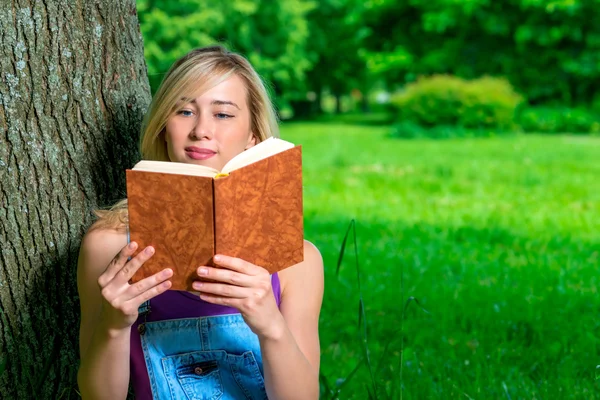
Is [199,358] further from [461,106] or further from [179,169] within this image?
[461,106]

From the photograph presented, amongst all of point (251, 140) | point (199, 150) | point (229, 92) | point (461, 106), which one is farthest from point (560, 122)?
point (199, 150)

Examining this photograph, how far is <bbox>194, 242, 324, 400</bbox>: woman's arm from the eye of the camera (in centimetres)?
164

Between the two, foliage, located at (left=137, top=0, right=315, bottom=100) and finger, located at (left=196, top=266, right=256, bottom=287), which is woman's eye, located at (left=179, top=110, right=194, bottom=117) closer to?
finger, located at (left=196, top=266, right=256, bottom=287)

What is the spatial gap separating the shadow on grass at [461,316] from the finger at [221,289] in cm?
72

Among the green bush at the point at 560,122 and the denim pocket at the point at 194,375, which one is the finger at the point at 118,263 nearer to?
the denim pocket at the point at 194,375

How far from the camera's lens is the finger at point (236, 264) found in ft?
5.28

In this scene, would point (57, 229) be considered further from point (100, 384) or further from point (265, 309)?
point (265, 309)

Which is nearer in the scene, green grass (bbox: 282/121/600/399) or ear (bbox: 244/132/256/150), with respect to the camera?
ear (bbox: 244/132/256/150)

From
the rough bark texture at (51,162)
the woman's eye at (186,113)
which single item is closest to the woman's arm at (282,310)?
the woman's eye at (186,113)

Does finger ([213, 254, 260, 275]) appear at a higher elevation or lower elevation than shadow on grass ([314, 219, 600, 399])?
higher

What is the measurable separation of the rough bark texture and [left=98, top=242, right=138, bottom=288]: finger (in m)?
0.67

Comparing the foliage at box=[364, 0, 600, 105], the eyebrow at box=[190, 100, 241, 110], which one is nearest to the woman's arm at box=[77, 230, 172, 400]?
the eyebrow at box=[190, 100, 241, 110]

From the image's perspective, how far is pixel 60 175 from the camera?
2289 mm

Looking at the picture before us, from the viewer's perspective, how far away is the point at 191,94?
1977 mm
